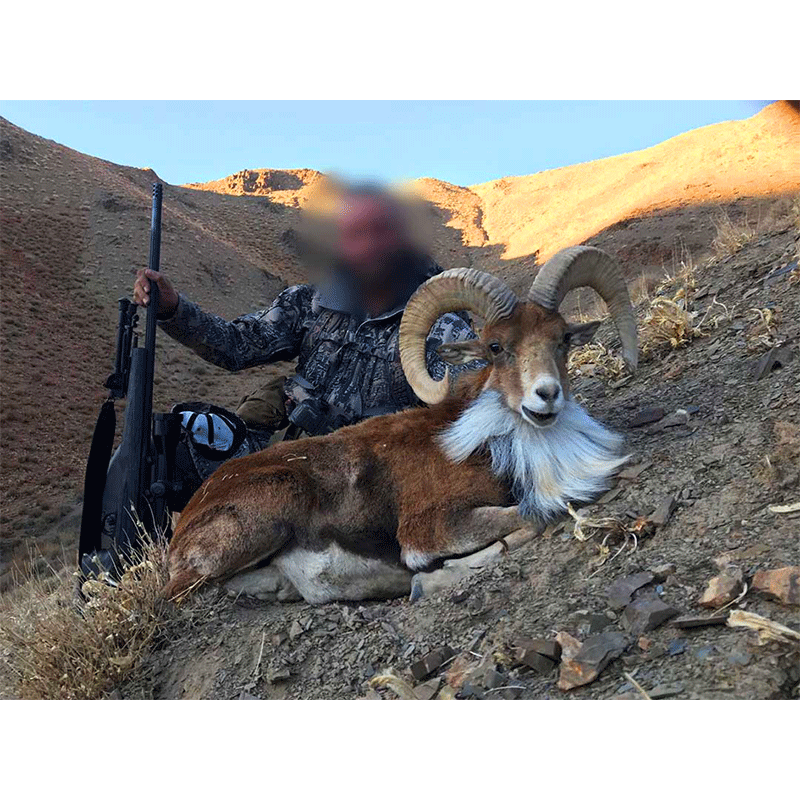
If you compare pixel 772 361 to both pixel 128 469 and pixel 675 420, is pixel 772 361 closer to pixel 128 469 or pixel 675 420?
pixel 675 420

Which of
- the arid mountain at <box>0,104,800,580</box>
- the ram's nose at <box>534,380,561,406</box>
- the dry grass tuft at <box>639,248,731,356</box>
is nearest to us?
the ram's nose at <box>534,380,561,406</box>

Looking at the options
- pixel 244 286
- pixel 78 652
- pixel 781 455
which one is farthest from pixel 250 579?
pixel 244 286

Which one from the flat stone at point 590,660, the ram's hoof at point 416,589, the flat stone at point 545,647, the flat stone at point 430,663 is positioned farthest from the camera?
the ram's hoof at point 416,589

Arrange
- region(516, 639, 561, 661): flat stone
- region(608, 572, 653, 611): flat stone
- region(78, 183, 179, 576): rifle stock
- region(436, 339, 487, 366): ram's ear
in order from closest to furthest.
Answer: region(516, 639, 561, 661): flat stone < region(608, 572, 653, 611): flat stone < region(436, 339, 487, 366): ram's ear < region(78, 183, 179, 576): rifle stock

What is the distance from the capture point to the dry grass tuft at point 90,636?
475 cm

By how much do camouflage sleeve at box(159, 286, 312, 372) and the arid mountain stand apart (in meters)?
10.9

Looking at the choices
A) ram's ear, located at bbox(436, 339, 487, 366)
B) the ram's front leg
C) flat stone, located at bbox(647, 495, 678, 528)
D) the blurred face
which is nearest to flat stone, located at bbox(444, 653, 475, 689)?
the ram's front leg

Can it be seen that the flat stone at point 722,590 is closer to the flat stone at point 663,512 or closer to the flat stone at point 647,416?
the flat stone at point 663,512

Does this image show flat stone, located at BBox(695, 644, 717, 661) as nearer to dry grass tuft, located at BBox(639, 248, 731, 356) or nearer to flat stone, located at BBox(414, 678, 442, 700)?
flat stone, located at BBox(414, 678, 442, 700)

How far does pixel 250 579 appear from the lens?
18.1 ft

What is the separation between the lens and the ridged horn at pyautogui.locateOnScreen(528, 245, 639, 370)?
212 inches

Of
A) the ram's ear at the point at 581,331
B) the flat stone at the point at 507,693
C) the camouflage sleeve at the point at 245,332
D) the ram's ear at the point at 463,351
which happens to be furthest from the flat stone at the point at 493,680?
the camouflage sleeve at the point at 245,332
